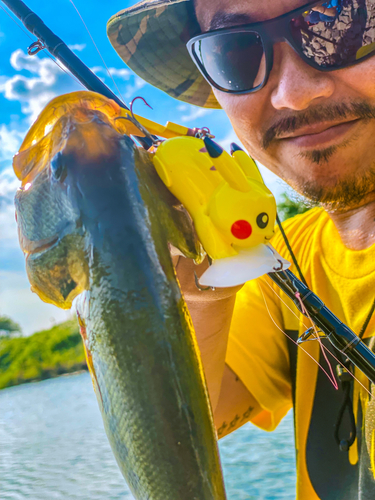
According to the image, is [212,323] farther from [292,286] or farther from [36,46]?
[36,46]

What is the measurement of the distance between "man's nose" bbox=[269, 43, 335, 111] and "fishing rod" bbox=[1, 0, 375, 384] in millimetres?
558

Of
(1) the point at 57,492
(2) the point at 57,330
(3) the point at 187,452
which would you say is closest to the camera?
(3) the point at 187,452

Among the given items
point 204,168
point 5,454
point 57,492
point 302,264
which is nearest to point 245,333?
point 302,264

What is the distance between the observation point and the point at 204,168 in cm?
71

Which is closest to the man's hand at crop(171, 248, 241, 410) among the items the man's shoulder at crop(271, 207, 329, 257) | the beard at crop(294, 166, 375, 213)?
the beard at crop(294, 166, 375, 213)

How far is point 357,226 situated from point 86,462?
14.8ft

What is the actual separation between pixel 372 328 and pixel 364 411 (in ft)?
0.93

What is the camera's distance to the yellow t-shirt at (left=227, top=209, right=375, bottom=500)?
1.41 meters

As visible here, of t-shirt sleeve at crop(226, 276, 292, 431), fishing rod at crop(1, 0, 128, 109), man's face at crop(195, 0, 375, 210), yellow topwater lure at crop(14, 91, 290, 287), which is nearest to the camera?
yellow topwater lure at crop(14, 91, 290, 287)

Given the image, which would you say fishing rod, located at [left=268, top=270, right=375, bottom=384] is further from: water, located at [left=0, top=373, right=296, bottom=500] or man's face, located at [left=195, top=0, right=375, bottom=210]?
water, located at [left=0, top=373, right=296, bottom=500]

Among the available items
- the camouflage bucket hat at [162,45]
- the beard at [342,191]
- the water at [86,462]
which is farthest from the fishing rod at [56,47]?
the water at [86,462]

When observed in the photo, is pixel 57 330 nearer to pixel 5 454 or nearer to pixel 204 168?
pixel 5 454

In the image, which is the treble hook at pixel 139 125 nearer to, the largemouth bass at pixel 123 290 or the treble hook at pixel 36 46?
the largemouth bass at pixel 123 290

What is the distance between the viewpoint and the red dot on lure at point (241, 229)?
69cm
